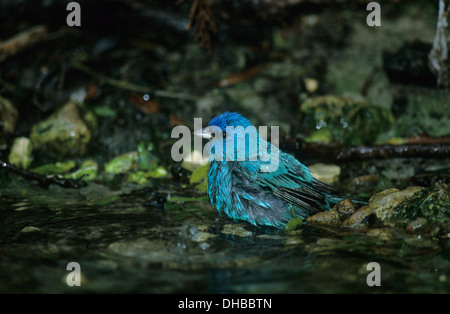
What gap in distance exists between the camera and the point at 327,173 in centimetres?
489

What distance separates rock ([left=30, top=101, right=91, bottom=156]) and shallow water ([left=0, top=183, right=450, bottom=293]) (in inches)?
63.1

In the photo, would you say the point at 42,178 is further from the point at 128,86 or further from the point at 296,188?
the point at 296,188

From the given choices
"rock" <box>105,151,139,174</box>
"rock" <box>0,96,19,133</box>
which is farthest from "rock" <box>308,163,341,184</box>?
"rock" <box>0,96,19,133</box>

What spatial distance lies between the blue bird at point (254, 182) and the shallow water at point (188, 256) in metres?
0.16

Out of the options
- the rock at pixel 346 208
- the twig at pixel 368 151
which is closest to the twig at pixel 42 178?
the twig at pixel 368 151

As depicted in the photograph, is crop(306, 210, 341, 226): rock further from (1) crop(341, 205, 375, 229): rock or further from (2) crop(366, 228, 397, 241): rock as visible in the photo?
(2) crop(366, 228, 397, 241): rock

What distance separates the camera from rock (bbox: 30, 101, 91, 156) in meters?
5.50

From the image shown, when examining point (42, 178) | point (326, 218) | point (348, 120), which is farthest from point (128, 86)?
point (326, 218)

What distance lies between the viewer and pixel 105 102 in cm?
636

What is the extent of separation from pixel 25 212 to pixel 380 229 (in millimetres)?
2844

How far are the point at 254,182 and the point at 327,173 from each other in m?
1.42

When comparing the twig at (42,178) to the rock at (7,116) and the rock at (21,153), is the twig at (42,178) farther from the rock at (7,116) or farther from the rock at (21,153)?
the rock at (7,116)

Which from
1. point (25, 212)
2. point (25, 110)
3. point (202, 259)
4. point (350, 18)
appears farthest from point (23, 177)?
point (350, 18)

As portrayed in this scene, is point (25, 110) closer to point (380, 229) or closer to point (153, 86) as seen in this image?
point (153, 86)
